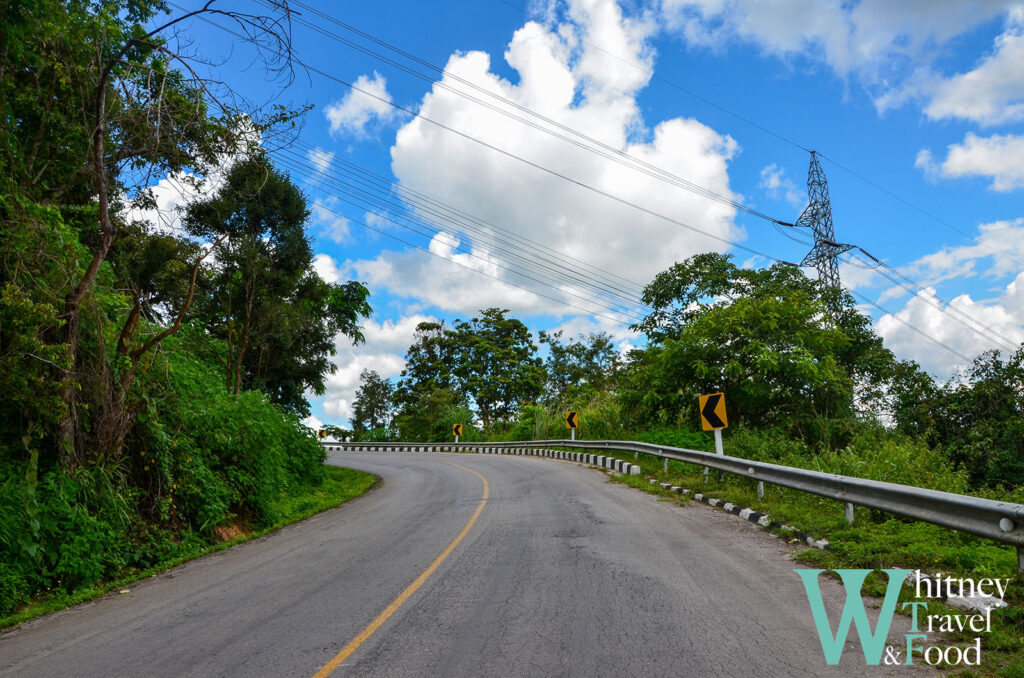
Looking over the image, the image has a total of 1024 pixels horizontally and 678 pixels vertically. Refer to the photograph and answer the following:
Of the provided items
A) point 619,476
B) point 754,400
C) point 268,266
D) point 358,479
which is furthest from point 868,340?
point 268,266

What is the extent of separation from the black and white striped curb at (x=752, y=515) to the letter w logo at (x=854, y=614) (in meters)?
1.23

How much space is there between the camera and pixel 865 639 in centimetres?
482

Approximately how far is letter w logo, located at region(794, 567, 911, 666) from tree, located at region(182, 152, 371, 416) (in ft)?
62.4

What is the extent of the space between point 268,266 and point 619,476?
1533cm

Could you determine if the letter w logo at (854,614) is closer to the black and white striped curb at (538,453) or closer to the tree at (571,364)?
the black and white striped curb at (538,453)

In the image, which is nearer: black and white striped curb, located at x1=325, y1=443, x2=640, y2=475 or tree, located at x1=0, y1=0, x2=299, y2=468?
tree, located at x1=0, y1=0, x2=299, y2=468

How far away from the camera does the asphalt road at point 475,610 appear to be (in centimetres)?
462

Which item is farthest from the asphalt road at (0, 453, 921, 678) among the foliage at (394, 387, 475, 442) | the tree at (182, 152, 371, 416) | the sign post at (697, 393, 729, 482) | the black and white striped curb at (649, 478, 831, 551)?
the foliage at (394, 387, 475, 442)

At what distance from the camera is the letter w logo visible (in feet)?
15.2

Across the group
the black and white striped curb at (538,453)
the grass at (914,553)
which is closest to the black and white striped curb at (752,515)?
the grass at (914,553)

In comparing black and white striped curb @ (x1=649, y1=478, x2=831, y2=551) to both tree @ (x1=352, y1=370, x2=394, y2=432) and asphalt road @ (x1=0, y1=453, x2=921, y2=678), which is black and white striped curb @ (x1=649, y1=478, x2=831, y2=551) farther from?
tree @ (x1=352, y1=370, x2=394, y2=432)

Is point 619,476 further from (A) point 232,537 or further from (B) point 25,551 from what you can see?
(B) point 25,551

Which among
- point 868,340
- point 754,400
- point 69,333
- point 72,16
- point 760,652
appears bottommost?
point 760,652

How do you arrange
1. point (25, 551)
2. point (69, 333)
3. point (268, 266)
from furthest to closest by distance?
1. point (268, 266)
2. point (69, 333)
3. point (25, 551)
